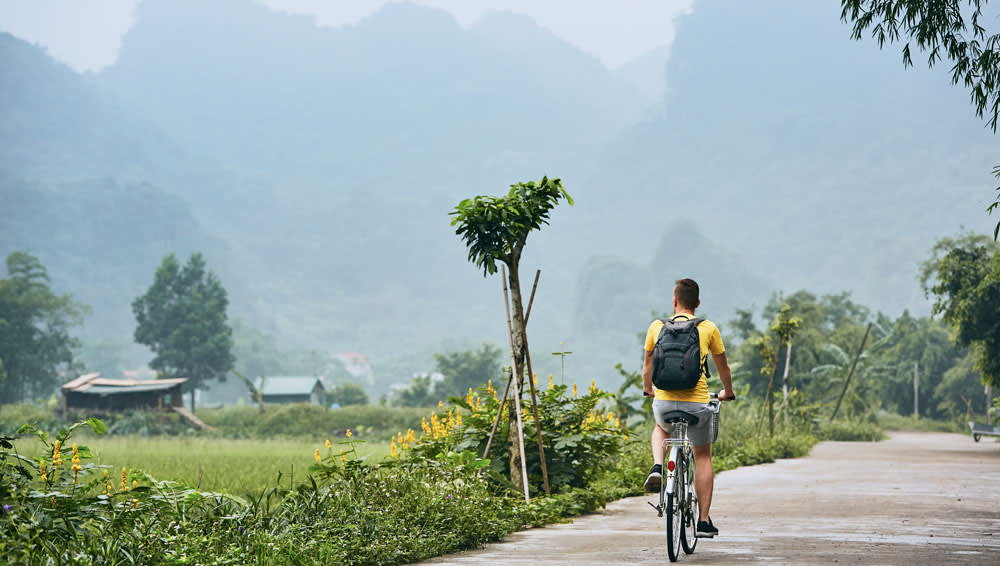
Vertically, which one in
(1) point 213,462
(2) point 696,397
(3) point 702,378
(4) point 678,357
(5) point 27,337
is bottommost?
(1) point 213,462

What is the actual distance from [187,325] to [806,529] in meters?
78.7

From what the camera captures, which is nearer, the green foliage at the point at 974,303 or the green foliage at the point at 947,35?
the green foliage at the point at 947,35

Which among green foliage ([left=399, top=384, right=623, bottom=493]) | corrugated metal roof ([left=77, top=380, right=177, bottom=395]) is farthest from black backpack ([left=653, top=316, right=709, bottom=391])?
corrugated metal roof ([left=77, top=380, right=177, bottom=395])

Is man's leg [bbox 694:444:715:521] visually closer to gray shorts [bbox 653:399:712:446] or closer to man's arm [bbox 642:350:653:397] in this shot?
gray shorts [bbox 653:399:712:446]

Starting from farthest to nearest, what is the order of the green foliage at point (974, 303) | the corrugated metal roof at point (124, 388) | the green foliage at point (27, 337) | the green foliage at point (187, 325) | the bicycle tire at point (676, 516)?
the green foliage at point (187, 325) → the green foliage at point (27, 337) → the corrugated metal roof at point (124, 388) → the green foliage at point (974, 303) → the bicycle tire at point (676, 516)

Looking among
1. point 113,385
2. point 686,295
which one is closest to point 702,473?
point 686,295

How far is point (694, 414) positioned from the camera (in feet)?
21.5

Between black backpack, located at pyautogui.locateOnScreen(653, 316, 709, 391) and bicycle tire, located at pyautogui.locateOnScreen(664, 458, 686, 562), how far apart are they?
0.51 metres

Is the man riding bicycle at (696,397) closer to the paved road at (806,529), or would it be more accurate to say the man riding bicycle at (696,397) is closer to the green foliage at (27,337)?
the paved road at (806,529)

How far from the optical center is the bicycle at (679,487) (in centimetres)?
622

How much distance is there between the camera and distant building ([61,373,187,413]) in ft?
176

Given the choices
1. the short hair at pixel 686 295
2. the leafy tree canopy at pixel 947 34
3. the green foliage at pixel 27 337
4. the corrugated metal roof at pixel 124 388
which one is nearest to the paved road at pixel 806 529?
the short hair at pixel 686 295

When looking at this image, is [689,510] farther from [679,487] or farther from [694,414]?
[694,414]

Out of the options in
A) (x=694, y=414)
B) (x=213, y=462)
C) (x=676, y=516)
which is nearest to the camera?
(x=676, y=516)
